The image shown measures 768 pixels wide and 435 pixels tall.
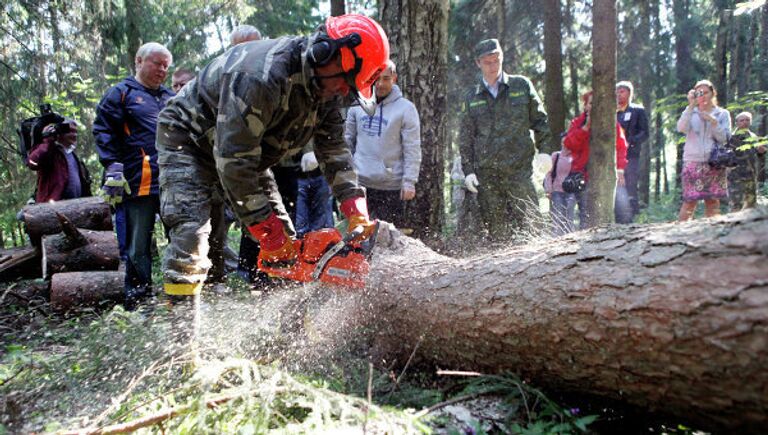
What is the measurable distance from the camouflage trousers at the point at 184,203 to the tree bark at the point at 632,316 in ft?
4.59

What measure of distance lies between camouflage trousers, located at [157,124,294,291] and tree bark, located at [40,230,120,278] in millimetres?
2394

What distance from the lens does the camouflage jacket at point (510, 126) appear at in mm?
5023

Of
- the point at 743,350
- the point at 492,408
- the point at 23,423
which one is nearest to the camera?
the point at 743,350

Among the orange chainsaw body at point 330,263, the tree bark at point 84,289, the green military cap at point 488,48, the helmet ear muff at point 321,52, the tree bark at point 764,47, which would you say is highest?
the tree bark at point 764,47

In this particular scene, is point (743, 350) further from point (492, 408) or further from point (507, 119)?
point (507, 119)

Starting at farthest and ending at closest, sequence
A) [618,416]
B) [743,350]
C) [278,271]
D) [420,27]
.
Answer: [420,27] → [278,271] → [618,416] → [743,350]

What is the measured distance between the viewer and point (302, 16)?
13.1 meters

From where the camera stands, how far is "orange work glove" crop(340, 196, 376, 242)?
266 cm

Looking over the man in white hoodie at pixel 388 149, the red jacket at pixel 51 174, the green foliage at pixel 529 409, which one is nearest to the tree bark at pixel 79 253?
the red jacket at pixel 51 174

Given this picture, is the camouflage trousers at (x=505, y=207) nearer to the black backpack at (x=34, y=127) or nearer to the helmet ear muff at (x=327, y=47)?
the helmet ear muff at (x=327, y=47)

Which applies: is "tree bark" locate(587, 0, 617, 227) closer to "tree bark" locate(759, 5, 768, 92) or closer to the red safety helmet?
the red safety helmet

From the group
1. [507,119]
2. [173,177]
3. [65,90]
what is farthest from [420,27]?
[65,90]

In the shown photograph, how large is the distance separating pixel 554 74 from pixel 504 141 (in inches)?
168

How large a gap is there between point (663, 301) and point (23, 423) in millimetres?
2677
